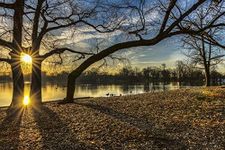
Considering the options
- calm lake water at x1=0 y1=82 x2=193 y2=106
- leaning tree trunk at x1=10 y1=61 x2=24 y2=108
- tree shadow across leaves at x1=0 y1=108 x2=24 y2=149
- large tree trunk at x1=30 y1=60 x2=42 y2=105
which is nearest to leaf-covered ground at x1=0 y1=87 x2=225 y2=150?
tree shadow across leaves at x1=0 y1=108 x2=24 y2=149

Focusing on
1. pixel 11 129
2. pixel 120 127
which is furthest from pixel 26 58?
pixel 120 127

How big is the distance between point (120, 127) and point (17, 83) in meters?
9.02

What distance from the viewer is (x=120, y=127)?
11.2 metres

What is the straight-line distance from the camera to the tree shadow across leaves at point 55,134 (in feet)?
A: 31.1

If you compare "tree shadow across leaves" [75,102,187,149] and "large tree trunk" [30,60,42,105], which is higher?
"large tree trunk" [30,60,42,105]

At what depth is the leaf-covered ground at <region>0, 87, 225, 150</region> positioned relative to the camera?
370 inches

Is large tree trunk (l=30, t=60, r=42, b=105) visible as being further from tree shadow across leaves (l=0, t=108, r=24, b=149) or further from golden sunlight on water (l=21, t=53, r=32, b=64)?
tree shadow across leaves (l=0, t=108, r=24, b=149)

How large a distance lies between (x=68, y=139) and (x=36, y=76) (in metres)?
13.5

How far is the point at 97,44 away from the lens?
20.9 m

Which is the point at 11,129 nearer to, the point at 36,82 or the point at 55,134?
the point at 55,134

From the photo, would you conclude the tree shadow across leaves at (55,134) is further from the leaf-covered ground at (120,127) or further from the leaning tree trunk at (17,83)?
the leaning tree trunk at (17,83)

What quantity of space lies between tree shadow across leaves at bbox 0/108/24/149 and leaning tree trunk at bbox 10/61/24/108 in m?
1.71

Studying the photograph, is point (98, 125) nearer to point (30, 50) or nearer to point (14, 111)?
point (14, 111)

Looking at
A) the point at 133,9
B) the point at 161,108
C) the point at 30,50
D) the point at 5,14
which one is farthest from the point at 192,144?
the point at 30,50
